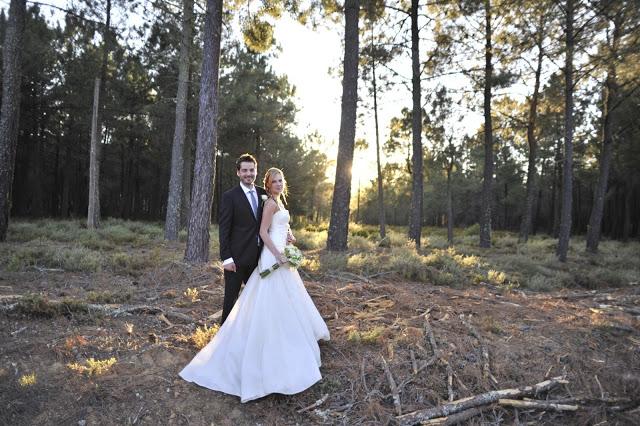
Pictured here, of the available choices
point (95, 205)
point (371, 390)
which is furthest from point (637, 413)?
point (95, 205)

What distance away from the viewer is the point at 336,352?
14.1ft

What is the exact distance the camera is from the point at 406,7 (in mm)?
13430

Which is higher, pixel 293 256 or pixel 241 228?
pixel 241 228

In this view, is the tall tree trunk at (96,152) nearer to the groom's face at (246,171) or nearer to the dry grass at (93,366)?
the dry grass at (93,366)

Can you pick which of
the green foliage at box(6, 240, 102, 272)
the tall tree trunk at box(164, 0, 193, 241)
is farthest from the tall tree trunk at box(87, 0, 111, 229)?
the green foliage at box(6, 240, 102, 272)

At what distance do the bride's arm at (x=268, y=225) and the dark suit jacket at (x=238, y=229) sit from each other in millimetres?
187

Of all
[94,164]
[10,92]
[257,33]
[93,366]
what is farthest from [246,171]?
[94,164]

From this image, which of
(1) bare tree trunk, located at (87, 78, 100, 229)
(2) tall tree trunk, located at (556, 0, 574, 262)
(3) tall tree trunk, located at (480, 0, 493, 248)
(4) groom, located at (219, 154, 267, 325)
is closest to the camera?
(4) groom, located at (219, 154, 267, 325)

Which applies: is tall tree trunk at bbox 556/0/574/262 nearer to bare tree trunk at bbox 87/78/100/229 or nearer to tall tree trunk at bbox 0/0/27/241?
tall tree trunk at bbox 0/0/27/241

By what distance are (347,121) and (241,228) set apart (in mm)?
6912

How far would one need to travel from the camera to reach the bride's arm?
3.90 m

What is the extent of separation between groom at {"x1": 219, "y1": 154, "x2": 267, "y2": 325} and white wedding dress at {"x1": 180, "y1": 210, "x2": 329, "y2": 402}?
18 centimetres

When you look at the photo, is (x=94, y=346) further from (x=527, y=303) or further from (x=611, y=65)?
(x=611, y=65)

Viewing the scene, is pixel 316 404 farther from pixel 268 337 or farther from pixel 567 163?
pixel 567 163
